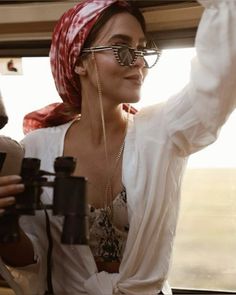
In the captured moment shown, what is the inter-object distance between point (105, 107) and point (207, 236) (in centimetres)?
74

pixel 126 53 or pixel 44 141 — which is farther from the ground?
pixel 126 53

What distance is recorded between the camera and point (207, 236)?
1593 mm

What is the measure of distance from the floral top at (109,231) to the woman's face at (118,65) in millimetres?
264

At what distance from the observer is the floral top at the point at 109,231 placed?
1.09 m

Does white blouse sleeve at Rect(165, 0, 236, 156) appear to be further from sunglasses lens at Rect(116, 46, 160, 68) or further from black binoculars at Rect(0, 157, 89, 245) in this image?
black binoculars at Rect(0, 157, 89, 245)

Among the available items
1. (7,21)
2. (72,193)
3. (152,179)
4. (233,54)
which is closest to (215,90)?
(233,54)

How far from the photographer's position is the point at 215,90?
0.87 meters

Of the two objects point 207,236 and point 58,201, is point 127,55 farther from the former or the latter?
point 207,236

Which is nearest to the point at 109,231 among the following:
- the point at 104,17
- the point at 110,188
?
the point at 110,188

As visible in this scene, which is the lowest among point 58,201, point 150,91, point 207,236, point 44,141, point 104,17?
point 207,236

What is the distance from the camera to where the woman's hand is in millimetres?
730

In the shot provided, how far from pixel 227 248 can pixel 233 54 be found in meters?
0.95

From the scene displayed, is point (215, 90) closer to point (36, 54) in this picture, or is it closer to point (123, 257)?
point (123, 257)

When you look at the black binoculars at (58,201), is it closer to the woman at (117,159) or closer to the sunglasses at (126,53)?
the woman at (117,159)
